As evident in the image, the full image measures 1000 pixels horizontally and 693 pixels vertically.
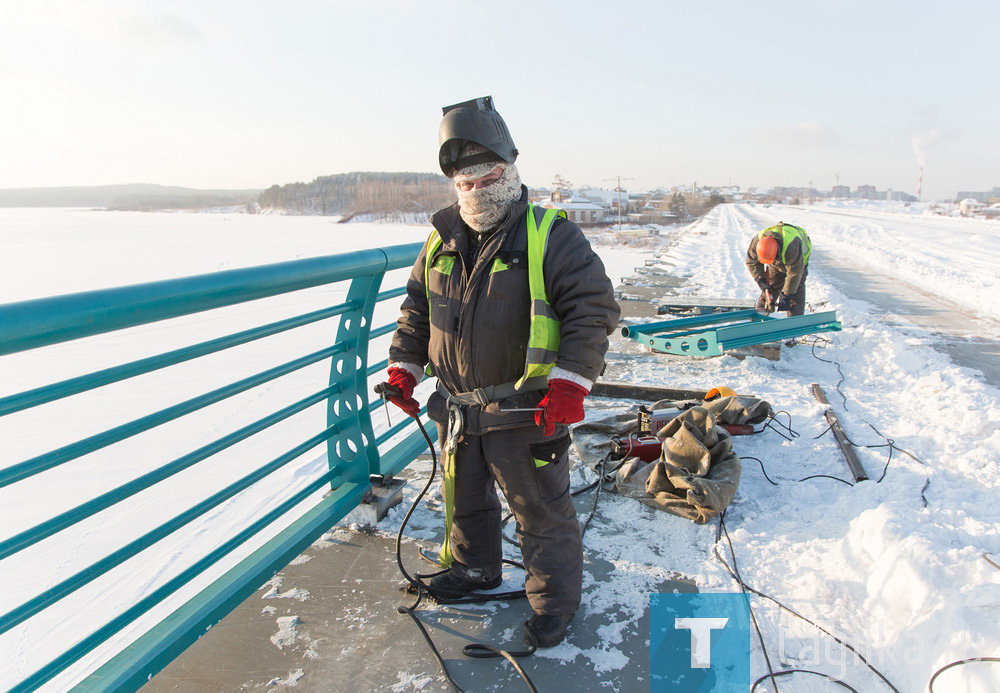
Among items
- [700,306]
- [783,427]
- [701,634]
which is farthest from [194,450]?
[700,306]

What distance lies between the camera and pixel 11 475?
156 centimetres

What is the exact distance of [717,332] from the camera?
19.6 ft

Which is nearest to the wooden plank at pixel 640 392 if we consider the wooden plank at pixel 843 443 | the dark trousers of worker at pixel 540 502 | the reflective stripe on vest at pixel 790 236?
the wooden plank at pixel 843 443

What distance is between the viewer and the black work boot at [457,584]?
260cm

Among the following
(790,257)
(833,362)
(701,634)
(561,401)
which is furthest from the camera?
(790,257)

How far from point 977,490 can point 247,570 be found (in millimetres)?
3811

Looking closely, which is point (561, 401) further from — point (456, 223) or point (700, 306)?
point (700, 306)

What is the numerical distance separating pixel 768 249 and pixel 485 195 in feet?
20.9

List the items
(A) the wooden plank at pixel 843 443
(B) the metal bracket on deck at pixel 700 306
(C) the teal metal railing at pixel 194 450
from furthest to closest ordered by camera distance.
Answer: (B) the metal bracket on deck at pixel 700 306, (A) the wooden plank at pixel 843 443, (C) the teal metal railing at pixel 194 450

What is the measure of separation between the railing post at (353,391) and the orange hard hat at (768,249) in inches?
238

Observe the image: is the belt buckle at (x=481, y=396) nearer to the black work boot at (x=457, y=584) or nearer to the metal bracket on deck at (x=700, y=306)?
the black work boot at (x=457, y=584)

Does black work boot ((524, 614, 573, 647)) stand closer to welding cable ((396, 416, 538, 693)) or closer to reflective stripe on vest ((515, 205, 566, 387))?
welding cable ((396, 416, 538, 693))

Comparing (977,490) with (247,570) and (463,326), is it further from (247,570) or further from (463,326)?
(247,570)

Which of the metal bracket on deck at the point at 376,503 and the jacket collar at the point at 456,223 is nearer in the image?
the jacket collar at the point at 456,223
